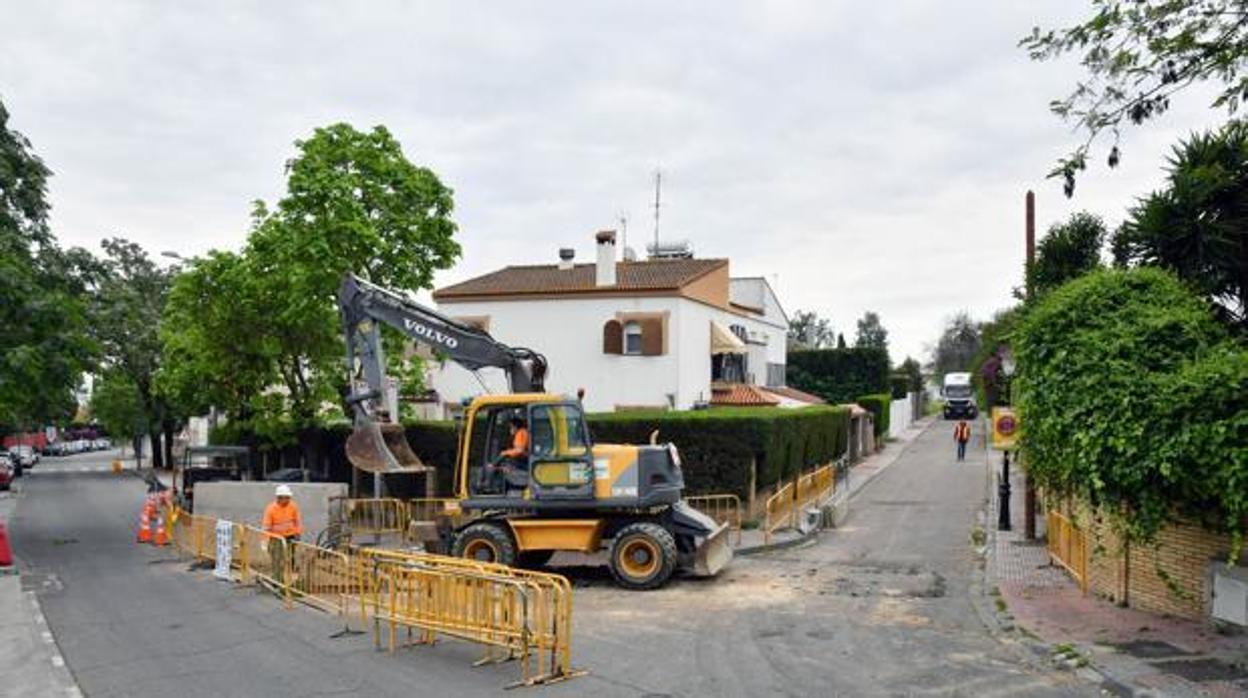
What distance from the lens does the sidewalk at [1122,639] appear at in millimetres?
10297

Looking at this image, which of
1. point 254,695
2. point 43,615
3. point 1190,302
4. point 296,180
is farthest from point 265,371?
point 1190,302

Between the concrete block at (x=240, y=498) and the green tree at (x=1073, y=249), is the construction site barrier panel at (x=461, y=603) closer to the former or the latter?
the concrete block at (x=240, y=498)

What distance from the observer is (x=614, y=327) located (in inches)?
1373

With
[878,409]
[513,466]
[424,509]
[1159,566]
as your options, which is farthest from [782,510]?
[878,409]

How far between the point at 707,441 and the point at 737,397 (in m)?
14.4

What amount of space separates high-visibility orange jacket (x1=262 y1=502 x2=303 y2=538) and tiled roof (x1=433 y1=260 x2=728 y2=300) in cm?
1962

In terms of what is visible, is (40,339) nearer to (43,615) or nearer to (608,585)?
(43,615)

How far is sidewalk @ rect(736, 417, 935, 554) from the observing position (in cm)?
2123

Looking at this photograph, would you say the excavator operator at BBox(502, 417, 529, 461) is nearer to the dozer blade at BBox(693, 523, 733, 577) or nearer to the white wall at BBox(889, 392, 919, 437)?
the dozer blade at BBox(693, 523, 733, 577)

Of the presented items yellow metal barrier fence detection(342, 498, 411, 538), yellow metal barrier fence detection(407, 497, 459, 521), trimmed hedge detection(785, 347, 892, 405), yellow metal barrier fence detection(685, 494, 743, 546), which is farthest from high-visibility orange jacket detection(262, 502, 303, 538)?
trimmed hedge detection(785, 347, 892, 405)

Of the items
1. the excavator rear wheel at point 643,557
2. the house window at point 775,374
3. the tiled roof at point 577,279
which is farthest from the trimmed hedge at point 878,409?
the excavator rear wheel at point 643,557

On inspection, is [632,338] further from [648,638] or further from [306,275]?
[648,638]

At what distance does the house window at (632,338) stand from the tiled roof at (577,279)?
1232 mm

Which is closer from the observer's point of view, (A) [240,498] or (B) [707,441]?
(A) [240,498]
